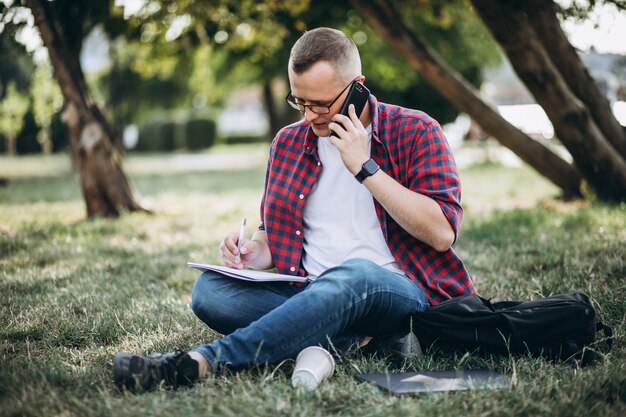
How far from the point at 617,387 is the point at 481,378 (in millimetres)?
514

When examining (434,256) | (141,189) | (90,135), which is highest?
(90,135)

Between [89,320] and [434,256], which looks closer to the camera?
[434,256]

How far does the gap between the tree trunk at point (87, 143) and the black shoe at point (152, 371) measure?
18.8 feet

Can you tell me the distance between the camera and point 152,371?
Result: 8.33 ft

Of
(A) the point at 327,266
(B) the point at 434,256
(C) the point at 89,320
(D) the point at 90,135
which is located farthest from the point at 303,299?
(D) the point at 90,135

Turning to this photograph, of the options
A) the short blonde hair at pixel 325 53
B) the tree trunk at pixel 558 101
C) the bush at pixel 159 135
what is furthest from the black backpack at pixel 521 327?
the bush at pixel 159 135

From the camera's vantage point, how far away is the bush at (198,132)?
3294 cm

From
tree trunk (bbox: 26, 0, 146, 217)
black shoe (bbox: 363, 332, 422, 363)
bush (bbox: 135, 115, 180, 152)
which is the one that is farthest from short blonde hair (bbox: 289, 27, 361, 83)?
bush (bbox: 135, 115, 180, 152)

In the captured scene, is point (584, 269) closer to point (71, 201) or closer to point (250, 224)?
point (250, 224)

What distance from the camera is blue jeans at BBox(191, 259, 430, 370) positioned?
2.59m

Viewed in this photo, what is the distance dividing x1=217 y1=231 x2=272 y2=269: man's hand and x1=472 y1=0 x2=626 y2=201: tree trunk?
4.53m

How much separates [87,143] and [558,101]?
18.3ft

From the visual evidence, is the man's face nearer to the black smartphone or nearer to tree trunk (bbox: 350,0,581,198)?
the black smartphone

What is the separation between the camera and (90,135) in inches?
309
